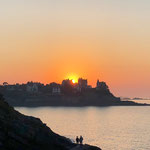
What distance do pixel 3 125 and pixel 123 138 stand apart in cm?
4683

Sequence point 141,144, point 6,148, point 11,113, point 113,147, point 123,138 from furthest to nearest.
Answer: point 123,138 → point 141,144 → point 113,147 → point 11,113 → point 6,148

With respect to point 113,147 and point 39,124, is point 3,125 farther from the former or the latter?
point 113,147

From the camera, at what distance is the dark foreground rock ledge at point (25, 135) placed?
54556mm

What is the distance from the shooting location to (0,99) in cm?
6581

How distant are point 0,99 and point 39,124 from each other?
763 centimetres

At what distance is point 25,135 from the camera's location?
2239 inches

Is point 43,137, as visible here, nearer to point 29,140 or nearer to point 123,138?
point 29,140

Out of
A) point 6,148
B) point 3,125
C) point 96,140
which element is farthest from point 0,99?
point 96,140

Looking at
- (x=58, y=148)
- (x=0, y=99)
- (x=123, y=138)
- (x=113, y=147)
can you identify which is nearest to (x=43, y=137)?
(x=58, y=148)

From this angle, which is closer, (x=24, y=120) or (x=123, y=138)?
(x=24, y=120)

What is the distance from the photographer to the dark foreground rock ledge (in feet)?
179

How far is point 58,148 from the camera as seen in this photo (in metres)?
60.0

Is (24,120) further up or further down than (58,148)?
further up

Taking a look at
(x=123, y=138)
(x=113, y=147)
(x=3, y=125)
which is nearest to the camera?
(x=3, y=125)
